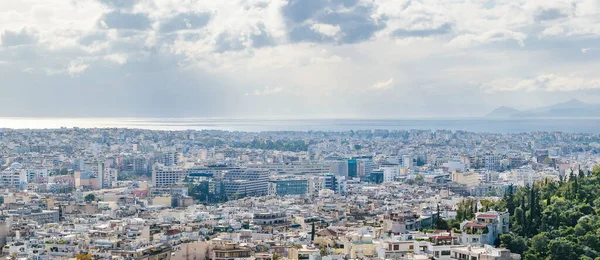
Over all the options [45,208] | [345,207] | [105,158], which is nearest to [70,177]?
[105,158]

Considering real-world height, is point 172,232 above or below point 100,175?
above

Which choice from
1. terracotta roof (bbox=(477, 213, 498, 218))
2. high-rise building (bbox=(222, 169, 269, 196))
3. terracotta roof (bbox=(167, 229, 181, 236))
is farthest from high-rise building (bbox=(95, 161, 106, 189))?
terracotta roof (bbox=(477, 213, 498, 218))

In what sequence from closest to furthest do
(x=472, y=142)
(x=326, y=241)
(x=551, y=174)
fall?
1. (x=326, y=241)
2. (x=551, y=174)
3. (x=472, y=142)

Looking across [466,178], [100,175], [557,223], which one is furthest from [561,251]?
[100,175]

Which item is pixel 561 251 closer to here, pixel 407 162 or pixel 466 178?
pixel 466 178

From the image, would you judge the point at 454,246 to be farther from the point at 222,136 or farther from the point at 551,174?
the point at 222,136
